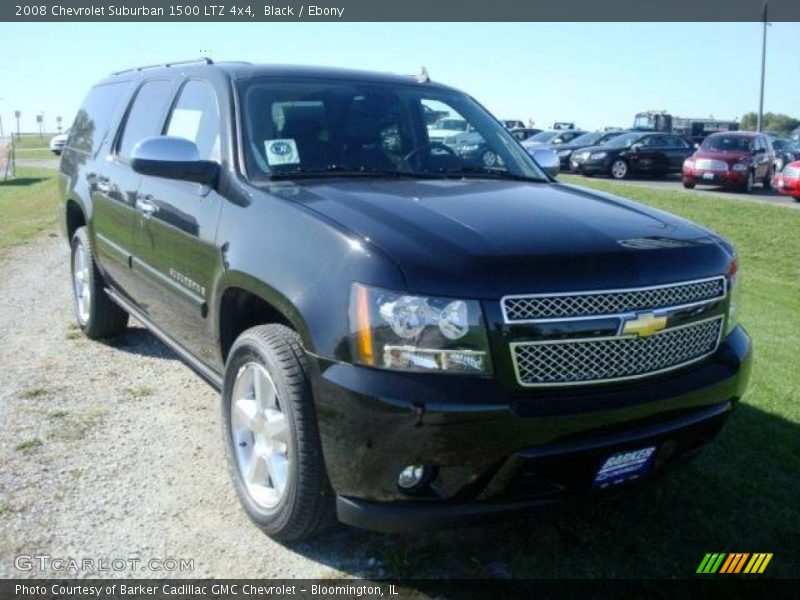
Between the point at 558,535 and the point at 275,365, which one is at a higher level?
the point at 275,365

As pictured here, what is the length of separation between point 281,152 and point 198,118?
2.35 feet

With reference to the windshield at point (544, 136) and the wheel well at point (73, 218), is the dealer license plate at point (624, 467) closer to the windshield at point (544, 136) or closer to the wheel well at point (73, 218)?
the wheel well at point (73, 218)

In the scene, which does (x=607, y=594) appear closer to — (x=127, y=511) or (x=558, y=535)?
(x=558, y=535)

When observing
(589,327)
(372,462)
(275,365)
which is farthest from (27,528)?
(589,327)

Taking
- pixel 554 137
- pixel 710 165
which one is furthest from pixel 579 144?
pixel 710 165

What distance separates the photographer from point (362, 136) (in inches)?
153

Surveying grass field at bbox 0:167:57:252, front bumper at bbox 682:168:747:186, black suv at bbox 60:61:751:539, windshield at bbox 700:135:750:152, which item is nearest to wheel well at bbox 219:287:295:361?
black suv at bbox 60:61:751:539

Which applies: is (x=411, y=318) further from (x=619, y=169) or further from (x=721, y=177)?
(x=619, y=169)

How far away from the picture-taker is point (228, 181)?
11.3 ft

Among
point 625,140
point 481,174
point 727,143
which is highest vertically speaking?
point 625,140

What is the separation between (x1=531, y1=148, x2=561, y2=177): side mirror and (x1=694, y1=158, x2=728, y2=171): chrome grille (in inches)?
681

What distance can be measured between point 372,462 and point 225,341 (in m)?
1.24

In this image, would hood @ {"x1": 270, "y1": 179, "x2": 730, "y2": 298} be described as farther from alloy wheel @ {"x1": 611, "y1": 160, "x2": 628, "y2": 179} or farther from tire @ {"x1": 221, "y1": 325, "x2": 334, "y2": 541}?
alloy wheel @ {"x1": 611, "y1": 160, "x2": 628, "y2": 179}

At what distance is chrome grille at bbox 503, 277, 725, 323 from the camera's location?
8.30ft
